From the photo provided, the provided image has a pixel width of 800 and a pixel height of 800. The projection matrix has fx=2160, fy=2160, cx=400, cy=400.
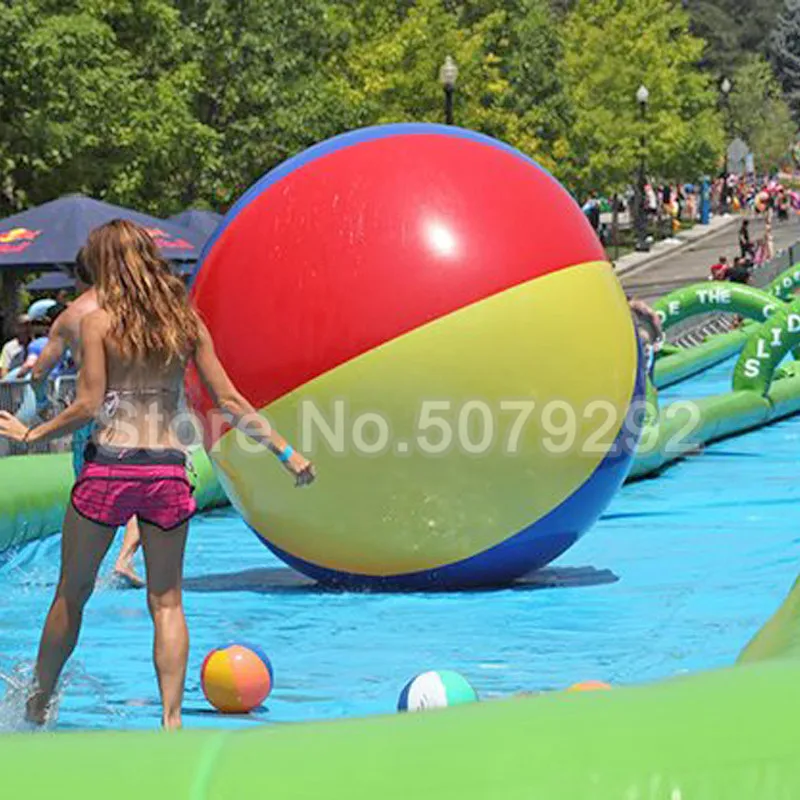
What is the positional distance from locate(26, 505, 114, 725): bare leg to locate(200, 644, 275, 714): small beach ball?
64cm

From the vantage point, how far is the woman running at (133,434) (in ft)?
20.3

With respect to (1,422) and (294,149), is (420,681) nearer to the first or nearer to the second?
(1,422)

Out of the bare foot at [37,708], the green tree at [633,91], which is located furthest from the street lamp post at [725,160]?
the bare foot at [37,708]

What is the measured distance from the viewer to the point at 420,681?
6242mm

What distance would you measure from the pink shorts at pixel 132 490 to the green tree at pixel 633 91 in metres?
47.2

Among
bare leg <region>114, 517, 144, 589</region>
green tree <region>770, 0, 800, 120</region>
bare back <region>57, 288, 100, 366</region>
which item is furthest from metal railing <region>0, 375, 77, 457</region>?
green tree <region>770, 0, 800, 120</region>

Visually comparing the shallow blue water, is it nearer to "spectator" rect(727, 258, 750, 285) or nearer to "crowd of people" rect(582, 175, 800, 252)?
"spectator" rect(727, 258, 750, 285)

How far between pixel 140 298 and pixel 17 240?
1516cm

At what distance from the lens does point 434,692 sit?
6.18 metres

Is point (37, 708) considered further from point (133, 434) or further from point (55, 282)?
point (55, 282)

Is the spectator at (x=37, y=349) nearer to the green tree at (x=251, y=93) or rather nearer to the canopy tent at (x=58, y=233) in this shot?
the canopy tent at (x=58, y=233)

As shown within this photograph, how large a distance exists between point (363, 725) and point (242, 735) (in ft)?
0.77

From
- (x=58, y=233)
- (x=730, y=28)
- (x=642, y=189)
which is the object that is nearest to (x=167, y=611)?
(x=58, y=233)

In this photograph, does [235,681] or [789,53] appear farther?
[789,53]
